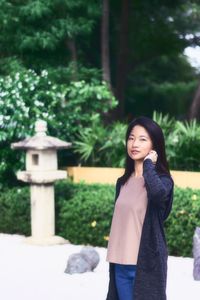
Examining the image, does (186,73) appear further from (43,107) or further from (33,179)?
(33,179)

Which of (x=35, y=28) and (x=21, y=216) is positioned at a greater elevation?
(x=35, y=28)

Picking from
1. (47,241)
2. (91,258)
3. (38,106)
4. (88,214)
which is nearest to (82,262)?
(91,258)

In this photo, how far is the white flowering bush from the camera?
38.4 feet

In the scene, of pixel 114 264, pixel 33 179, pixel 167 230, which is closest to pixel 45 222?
pixel 33 179

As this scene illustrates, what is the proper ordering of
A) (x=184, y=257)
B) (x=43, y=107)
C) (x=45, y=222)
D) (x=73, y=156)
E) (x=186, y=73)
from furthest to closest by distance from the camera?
(x=186, y=73) < (x=73, y=156) < (x=43, y=107) < (x=45, y=222) < (x=184, y=257)

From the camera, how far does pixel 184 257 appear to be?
8750mm

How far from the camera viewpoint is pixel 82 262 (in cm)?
759

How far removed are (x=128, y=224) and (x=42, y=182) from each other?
21.6 ft

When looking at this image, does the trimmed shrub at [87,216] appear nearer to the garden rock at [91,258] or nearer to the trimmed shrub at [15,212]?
the trimmed shrub at [15,212]

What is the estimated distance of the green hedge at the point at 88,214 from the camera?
878 centimetres

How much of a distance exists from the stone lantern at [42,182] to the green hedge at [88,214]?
0.22 meters

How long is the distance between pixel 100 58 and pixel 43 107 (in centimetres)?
435

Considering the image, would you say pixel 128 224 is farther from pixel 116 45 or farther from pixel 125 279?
pixel 116 45

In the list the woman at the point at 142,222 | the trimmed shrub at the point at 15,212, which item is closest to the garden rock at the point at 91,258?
the trimmed shrub at the point at 15,212
